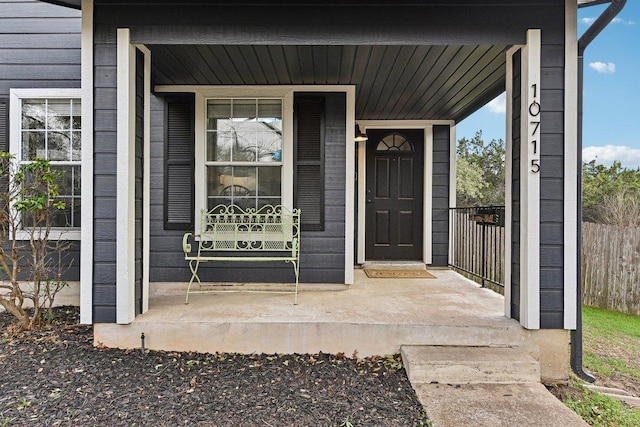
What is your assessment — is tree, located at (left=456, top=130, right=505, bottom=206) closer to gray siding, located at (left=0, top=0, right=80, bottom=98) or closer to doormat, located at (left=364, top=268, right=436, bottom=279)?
doormat, located at (left=364, top=268, right=436, bottom=279)

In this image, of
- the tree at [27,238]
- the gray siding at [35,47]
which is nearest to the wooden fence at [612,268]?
the tree at [27,238]

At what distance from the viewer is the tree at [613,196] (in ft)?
29.3

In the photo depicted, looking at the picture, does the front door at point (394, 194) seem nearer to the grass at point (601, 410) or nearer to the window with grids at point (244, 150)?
the window with grids at point (244, 150)

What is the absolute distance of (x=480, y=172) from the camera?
1159cm

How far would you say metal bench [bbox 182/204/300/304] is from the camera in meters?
3.66

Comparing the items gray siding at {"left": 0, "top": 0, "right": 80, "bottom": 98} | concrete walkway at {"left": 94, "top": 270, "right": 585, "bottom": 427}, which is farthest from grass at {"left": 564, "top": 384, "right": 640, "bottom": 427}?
gray siding at {"left": 0, "top": 0, "right": 80, "bottom": 98}

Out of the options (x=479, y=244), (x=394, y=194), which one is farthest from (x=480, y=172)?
(x=479, y=244)

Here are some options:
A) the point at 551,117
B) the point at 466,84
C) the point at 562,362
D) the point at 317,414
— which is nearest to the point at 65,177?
the point at 317,414

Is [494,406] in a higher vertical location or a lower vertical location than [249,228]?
lower

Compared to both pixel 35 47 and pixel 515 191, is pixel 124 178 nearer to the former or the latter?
pixel 35 47

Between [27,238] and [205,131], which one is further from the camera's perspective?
[205,131]

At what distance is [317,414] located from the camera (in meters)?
2.00

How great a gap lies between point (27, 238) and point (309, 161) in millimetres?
2927

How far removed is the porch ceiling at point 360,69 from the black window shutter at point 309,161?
0.85ft
